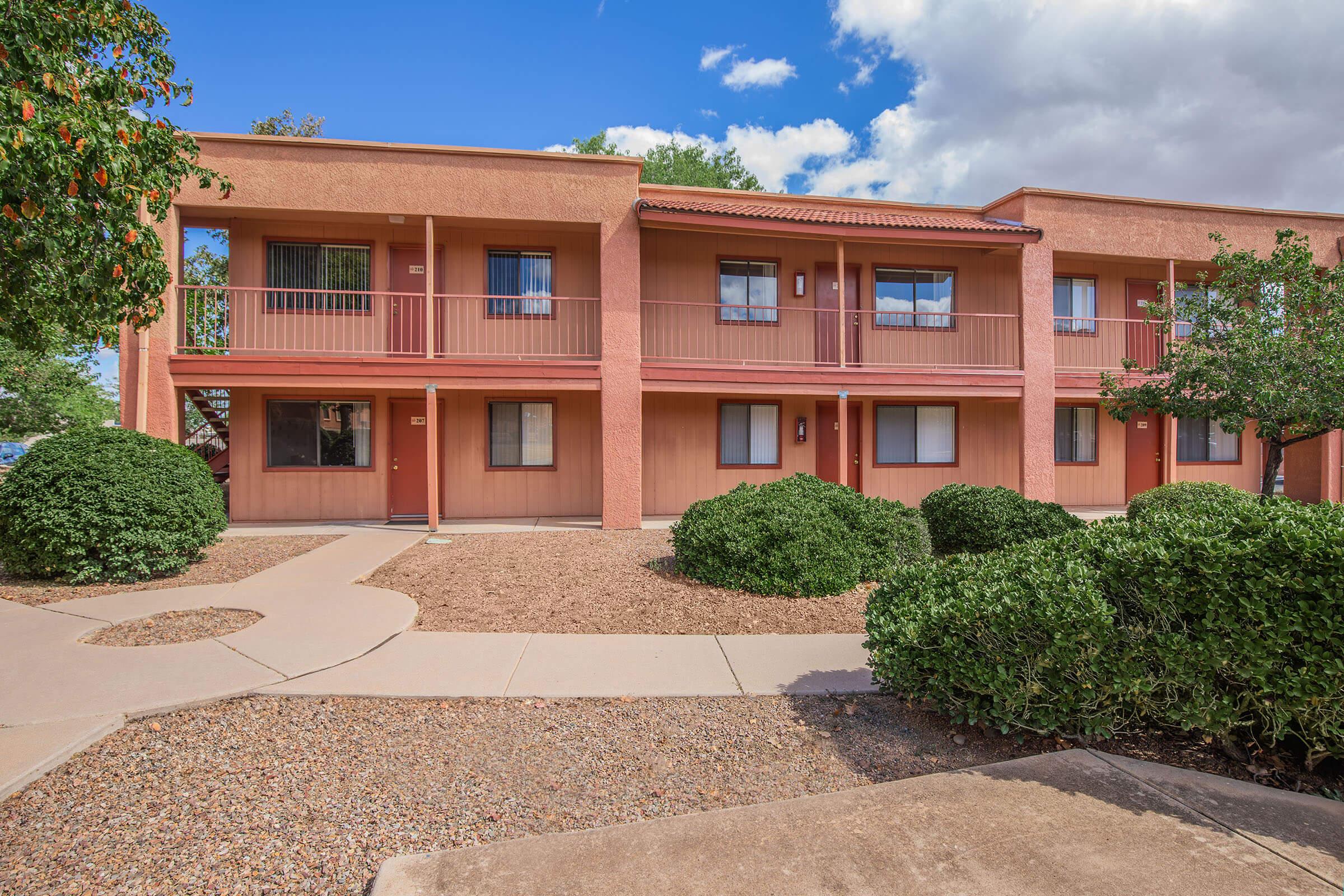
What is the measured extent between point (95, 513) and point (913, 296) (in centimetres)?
1442

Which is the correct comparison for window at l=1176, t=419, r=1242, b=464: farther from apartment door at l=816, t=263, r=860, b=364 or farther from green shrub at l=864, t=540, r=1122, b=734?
green shrub at l=864, t=540, r=1122, b=734

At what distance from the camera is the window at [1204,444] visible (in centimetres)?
1605

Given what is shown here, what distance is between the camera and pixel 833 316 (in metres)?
14.5

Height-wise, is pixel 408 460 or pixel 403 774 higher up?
pixel 408 460

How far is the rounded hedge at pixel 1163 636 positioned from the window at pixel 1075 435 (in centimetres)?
1284

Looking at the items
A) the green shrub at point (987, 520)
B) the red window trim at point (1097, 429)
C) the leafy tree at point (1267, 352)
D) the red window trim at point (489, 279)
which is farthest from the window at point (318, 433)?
the red window trim at point (1097, 429)

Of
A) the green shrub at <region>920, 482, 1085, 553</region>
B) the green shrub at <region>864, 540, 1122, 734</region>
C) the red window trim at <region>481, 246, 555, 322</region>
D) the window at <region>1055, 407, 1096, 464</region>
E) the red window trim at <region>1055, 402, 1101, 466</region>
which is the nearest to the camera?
the green shrub at <region>864, 540, 1122, 734</region>

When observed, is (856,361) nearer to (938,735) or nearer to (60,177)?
(938,735)

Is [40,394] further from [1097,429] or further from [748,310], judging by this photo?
[1097,429]

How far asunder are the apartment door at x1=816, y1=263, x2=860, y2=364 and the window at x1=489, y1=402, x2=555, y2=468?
589 centimetres

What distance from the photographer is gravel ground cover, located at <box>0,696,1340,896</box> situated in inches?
107

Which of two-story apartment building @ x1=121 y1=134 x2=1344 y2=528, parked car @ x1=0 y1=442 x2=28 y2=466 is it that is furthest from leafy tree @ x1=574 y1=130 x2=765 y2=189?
parked car @ x1=0 y1=442 x2=28 y2=466

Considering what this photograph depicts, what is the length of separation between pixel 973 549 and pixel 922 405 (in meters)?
6.49

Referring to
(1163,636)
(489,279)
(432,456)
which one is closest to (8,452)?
(489,279)
